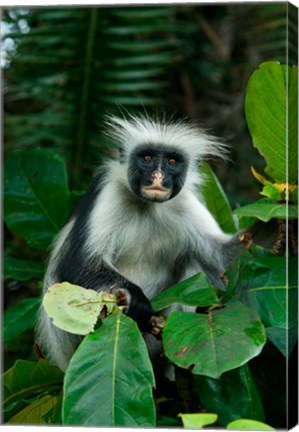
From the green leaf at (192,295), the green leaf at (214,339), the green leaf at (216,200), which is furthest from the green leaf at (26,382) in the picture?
the green leaf at (216,200)

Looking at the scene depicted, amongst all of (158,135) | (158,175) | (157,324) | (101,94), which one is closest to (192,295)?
(157,324)

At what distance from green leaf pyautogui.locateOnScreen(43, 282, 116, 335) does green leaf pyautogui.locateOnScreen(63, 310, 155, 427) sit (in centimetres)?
7

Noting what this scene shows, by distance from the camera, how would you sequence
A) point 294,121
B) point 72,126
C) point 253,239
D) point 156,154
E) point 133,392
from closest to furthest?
1. point 133,392
2. point 294,121
3. point 253,239
4. point 156,154
5. point 72,126

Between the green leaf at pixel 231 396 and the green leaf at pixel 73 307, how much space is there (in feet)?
1.83

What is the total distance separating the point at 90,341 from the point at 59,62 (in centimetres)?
352

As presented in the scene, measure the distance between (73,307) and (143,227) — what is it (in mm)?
1247

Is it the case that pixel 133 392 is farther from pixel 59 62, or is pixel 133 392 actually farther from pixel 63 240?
pixel 59 62

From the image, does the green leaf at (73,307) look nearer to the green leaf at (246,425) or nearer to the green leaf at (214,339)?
the green leaf at (214,339)

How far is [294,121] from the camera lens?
407cm

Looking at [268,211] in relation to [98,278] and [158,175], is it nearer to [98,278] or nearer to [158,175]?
[158,175]

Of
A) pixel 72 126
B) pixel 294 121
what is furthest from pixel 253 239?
pixel 72 126

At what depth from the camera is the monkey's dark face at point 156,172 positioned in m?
4.61

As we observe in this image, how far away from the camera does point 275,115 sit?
415cm

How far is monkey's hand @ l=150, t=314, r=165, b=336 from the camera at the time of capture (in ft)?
13.7
